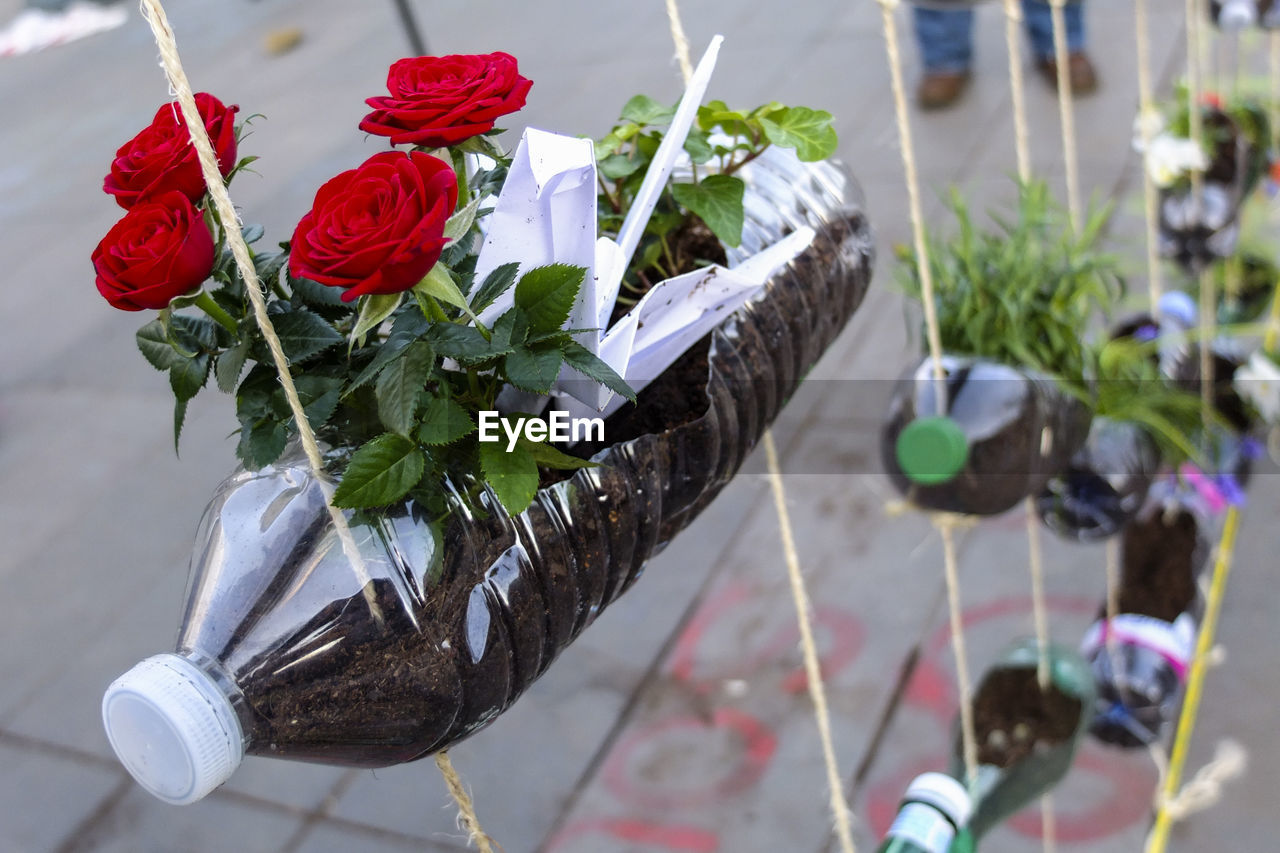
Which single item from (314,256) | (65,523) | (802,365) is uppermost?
(314,256)

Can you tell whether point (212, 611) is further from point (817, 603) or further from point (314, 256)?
point (817, 603)

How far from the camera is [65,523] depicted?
10.2 ft

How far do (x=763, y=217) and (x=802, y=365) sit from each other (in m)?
0.13

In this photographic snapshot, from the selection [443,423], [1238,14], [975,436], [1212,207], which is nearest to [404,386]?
[443,423]

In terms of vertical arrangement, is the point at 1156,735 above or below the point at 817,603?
above

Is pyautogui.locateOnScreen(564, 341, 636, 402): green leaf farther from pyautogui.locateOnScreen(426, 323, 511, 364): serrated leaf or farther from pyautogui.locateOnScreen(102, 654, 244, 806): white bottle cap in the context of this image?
pyautogui.locateOnScreen(102, 654, 244, 806): white bottle cap

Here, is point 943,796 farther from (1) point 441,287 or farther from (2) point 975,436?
(1) point 441,287

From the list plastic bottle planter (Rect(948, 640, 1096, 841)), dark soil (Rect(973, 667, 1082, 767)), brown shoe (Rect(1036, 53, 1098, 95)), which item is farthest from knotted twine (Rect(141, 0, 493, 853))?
brown shoe (Rect(1036, 53, 1098, 95))

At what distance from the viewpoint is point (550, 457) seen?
0.66 meters

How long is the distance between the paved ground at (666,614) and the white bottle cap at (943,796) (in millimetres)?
1075

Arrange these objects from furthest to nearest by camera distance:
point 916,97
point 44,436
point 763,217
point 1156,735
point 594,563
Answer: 1. point 916,97
2. point 44,436
3. point 1156,735
4. point 763,217
5. point 594,563

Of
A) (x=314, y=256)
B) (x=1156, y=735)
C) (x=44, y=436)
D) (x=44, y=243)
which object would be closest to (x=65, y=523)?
(x=44, y=436)

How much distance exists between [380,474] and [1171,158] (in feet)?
5.83

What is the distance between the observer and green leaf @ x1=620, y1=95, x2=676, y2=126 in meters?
0.85
